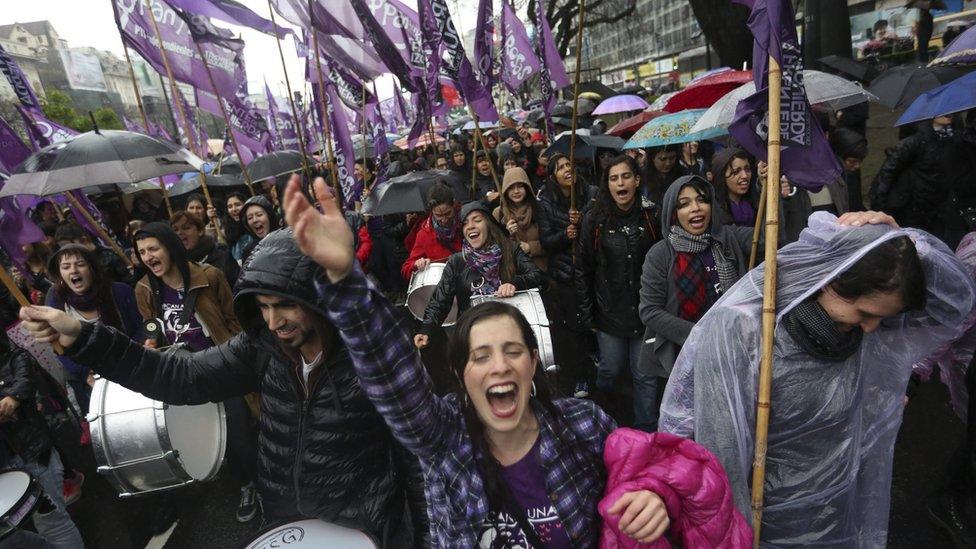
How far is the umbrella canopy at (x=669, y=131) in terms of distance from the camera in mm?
4844

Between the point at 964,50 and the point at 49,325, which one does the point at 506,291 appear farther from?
the point at 964,50

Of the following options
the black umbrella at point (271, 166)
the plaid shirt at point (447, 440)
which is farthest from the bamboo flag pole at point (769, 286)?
the black umbrella at point (271, 166)

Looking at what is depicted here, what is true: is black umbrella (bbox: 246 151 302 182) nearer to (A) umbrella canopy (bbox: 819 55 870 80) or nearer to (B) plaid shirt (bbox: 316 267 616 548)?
(B) plaid shirt (bbox: 316 267 616 548)

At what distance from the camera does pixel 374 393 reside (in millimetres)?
1401

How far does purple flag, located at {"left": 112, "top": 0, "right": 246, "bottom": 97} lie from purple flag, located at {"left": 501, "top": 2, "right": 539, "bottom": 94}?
3.07 meters

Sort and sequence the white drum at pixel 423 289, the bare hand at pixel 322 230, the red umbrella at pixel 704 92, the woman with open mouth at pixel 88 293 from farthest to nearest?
the red umbrella at pixel 704 92 → the white drum at pixel 423 289 → the woman with open mouth at pixel 88 293 → the bare hand at pixel 322 230

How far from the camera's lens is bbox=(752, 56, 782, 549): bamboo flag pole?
5.65 feet

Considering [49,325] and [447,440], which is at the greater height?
[49,325]

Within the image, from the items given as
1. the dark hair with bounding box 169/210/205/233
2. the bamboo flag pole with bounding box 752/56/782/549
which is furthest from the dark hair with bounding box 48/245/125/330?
the bamboo flag pole with bounding box 752/56/782/549

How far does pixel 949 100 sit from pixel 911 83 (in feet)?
9.66

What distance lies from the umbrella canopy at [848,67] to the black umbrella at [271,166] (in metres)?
9.88

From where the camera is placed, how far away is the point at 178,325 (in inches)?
131

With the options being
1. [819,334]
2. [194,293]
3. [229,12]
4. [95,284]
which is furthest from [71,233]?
[819,334]

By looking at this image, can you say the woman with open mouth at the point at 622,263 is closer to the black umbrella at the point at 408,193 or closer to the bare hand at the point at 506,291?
the bare hand at the point at 506,291
